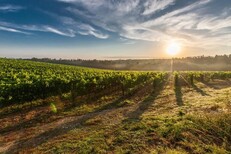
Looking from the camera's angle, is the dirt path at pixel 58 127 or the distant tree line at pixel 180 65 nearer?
the dirt path at pixel 58 127

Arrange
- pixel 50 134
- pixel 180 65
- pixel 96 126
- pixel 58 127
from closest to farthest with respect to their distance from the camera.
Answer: pixel 50 134 < pixel 96 126 < pixel 58 127 < pixel 180 65

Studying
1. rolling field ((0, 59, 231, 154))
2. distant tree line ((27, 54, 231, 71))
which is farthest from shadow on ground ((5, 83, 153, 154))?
distant tree line ((27, 54, 231, 71))

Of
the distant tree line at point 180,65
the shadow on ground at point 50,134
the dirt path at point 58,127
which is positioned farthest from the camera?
the distant tree line at point 180,65

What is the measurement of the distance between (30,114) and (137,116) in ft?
23.1

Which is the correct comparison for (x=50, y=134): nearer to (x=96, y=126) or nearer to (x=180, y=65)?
(x=96, y=126)

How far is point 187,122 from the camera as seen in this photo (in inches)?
389

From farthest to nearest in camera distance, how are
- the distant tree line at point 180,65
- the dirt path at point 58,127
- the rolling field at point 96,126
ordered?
the distant tree line at point 180,65 < the dirt path at point 58,127 < the rolling field at point 96,126

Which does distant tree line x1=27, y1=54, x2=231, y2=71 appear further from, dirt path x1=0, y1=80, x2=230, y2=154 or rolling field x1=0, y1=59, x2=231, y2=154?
dirt path x1=0, y1=80, x2=230, y2=154

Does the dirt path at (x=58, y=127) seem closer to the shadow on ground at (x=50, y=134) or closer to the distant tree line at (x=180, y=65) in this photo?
the shadow on ground at (x=50, y=134)

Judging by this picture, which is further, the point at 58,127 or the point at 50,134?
the point at 58,127

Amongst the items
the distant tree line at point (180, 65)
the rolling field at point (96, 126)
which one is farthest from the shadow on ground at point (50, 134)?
the distant tree line at point (180, 65)

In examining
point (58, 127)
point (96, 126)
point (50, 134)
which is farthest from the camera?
point (58, 127)

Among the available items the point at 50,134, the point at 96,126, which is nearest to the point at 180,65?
the point at 96,126

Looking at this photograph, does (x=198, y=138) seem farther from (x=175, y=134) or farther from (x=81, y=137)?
(x=81, y=137)
